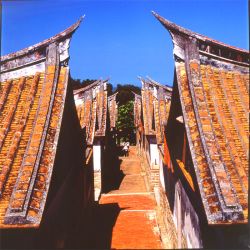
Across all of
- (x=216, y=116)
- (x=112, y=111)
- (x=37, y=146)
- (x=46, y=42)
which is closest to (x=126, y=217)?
(x=37, y=146)

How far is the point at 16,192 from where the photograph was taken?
20.0ft

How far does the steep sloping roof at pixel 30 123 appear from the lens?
235 inches

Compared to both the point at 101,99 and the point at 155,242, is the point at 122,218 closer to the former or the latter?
the point at 155,242

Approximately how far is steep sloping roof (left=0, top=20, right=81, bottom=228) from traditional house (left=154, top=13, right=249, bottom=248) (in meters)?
3.06

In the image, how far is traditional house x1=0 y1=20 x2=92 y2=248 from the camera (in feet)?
19.9

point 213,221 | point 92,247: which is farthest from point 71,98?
point 213,221

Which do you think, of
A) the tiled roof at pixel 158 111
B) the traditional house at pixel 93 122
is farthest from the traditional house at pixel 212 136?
the traditional house at pixel 93 122

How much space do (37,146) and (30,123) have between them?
43.4 inches

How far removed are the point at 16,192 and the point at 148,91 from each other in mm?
21909

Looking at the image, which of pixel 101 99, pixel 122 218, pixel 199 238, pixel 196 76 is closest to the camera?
pixel 199 238

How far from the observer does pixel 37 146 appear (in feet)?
22.9

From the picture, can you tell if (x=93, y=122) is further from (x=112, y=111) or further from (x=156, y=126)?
(x=112, y=111)

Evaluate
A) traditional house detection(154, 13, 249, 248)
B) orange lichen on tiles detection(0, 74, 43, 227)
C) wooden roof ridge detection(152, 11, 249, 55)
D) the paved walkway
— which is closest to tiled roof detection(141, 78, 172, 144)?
the paved walkway

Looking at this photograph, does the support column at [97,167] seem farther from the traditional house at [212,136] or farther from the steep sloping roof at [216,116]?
the steep sloping roof at [216,116]
